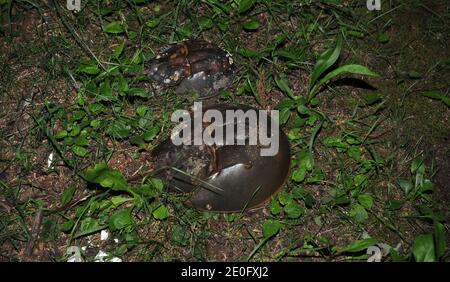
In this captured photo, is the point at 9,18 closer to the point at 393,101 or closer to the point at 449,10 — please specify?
the point at 393,101

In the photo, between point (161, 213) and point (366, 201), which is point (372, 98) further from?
point (161, 213)

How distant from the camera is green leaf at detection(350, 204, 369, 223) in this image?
279 centimetres

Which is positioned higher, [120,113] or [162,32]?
[162,32]

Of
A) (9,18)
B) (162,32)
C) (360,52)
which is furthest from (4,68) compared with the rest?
(360,52)

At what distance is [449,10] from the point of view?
352 cm

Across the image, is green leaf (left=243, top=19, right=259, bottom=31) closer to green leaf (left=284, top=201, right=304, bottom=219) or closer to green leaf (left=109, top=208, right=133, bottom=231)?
green leaf (left=284, top=201, right=304, bottom=219)

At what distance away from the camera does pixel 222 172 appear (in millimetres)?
2512

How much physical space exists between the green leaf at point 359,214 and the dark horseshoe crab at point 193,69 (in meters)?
1.10

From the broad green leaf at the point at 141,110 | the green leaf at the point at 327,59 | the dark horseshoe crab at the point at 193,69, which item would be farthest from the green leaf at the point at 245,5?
the broad green leaf at the point at 141,110

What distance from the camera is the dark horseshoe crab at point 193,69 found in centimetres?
299

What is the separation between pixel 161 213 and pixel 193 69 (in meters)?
0.91

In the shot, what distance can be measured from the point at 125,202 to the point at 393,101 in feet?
6.05

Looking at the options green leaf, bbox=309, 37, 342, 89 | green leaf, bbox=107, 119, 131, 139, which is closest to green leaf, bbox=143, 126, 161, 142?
green leaf, bbox=107, 119, 131, 139

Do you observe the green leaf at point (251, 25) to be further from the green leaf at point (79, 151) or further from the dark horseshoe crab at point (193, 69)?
the green leaf at point (79, 151)
